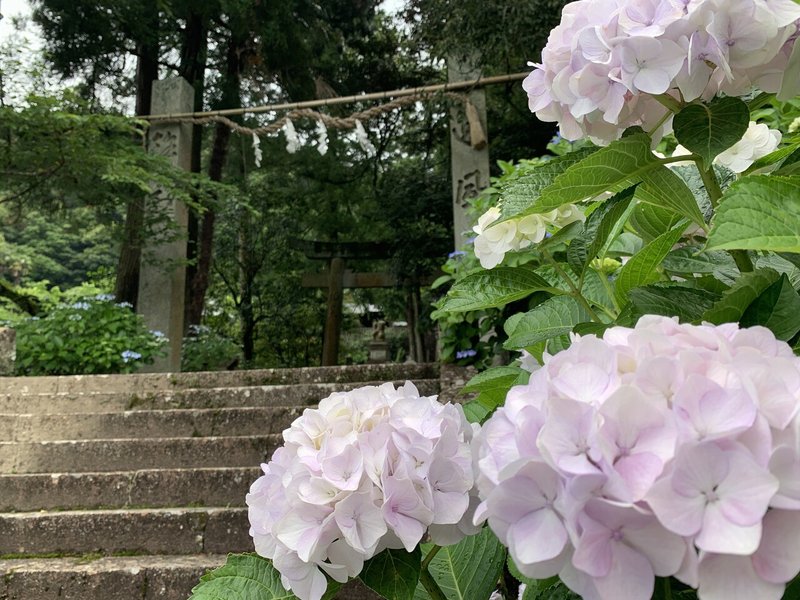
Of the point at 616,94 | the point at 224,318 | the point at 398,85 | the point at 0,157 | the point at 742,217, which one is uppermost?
the point at 398,85

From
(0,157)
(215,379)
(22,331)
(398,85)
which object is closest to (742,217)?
(215,379)

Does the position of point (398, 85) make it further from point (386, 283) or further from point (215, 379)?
point (215, 379)

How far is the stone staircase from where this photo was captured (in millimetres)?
1985

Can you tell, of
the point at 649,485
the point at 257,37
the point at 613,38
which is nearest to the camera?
the point at 649,485

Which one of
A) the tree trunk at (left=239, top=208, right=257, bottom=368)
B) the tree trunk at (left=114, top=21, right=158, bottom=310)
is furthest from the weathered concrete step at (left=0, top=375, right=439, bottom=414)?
the tree trunk at (left=239, top=208, right=257, bottom=368)

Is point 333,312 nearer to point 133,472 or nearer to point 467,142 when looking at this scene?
point 467,142

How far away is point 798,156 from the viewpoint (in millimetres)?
511

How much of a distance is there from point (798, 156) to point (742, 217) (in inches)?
9.3

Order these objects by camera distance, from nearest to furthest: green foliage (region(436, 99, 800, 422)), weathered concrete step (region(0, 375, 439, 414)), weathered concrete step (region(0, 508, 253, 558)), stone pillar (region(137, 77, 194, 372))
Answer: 1. green foliage (region(436, 99, 800, 422))
2. weathered concrete step (region(0, 508, 253, 558))
3. weathered concrete step (region(0, 375, 439, 414))
4. stone pillar (region(137, 77, 194, 372))

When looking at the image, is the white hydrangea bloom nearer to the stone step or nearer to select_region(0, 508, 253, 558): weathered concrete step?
select_region(0, 508, 253, 558): weathered concrete step

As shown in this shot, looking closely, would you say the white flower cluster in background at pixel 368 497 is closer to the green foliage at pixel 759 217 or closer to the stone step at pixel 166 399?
the green foliage at pixel 759 217

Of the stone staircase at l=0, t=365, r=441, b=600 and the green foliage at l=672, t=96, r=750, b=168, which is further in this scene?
the stone staircase at l=0, t=365, r=441, b=600

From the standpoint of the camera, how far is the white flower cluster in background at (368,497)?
418mm

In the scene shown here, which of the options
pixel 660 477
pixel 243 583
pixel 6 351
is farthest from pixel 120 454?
pixel 660 477
